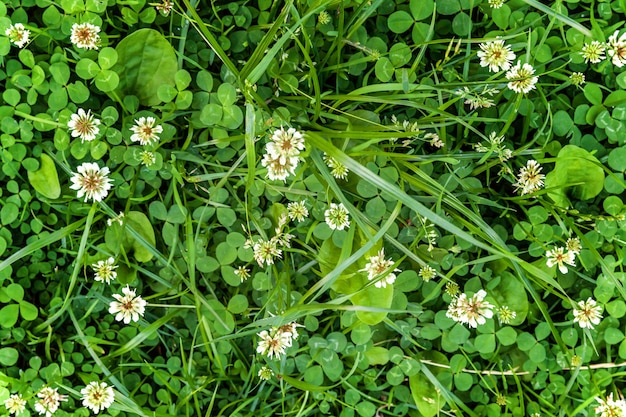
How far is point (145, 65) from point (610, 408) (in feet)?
5.75

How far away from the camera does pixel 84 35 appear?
5.12 feet

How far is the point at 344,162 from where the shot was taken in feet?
4.93

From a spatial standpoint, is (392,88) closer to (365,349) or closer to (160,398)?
(365,349)

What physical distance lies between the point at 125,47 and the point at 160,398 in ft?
3.51

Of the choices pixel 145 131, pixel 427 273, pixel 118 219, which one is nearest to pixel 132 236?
pixel 118 219

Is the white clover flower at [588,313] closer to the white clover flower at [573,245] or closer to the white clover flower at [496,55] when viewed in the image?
the white clover flower at [573,245]

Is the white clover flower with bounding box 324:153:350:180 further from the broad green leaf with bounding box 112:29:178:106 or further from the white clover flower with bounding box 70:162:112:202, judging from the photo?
the white clover flower with bounding box 70:162:112:202

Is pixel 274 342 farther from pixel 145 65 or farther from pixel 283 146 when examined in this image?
pixel 145 65

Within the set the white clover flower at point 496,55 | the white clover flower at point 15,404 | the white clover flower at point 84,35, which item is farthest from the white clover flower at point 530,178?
the white clover flower at point 15,404

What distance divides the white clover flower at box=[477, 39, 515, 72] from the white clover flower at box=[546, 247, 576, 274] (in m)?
0.57

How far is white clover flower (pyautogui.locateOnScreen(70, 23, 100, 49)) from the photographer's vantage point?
1.56 metres

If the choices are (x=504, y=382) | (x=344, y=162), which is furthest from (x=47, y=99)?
(x=504, y=382)

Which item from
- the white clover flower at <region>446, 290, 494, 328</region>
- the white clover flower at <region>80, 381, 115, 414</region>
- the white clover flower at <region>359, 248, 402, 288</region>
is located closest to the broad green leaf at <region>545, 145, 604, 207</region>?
the white clover flower at <region>446, 290, 494, 328</region>

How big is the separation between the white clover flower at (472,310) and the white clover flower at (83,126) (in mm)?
1170
